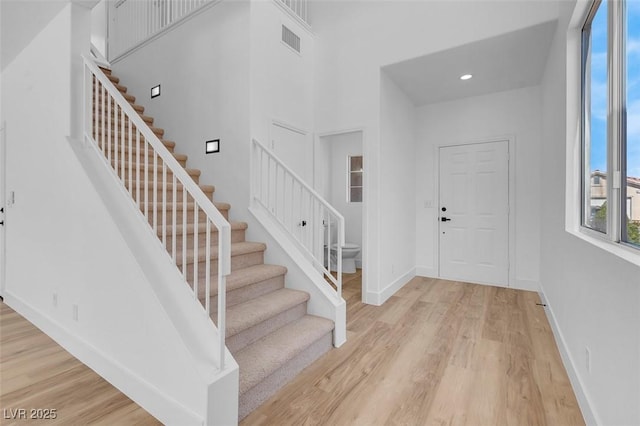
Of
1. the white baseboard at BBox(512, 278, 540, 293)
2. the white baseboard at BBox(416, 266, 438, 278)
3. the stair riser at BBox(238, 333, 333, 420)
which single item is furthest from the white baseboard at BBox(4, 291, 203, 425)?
the white baseboard at BBox(512, 278, 540, 293)

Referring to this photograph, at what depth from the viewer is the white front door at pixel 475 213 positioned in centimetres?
419

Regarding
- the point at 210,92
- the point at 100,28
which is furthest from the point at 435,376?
the point at 100,28

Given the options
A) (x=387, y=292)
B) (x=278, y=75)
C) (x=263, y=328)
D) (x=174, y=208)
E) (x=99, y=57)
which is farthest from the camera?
(x=99, y=57)

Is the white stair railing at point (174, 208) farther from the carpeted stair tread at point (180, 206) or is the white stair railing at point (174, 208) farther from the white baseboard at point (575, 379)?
the white baseboard at point (575, 379)

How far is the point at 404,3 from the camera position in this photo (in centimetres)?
335

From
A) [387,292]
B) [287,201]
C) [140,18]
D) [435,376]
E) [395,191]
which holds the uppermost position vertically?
[140,18]

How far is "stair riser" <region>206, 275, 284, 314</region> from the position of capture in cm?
218

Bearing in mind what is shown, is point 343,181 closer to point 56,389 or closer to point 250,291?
point 250,291

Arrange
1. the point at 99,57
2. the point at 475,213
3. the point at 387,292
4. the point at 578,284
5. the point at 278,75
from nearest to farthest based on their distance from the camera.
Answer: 1. the point at 578,284
2. the point at 278,75
3. the point at 387,292
4. the point at 475,213
5. the point at 99,57

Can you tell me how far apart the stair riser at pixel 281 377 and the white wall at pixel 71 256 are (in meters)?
0.32

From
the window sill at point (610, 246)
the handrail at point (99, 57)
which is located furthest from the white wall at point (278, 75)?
the handrail at point (99, 57)

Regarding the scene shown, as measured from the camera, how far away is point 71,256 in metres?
2.26

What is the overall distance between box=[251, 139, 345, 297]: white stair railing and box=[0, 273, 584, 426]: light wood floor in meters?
0.66

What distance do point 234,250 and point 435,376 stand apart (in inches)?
69.1
